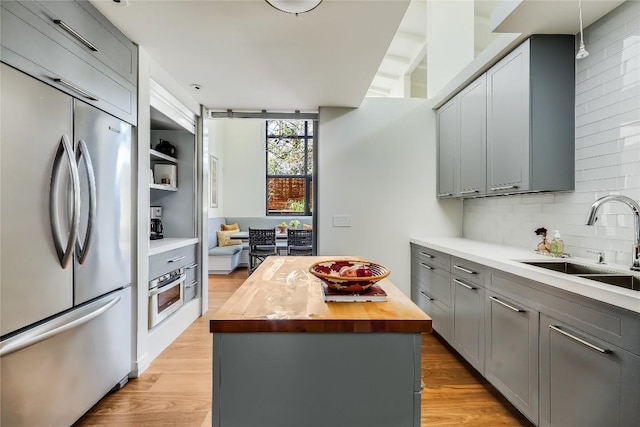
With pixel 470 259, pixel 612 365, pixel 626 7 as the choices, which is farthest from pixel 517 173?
pixel 612 365

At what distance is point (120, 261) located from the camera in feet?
6.91

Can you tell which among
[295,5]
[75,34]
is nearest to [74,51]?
[75,34]

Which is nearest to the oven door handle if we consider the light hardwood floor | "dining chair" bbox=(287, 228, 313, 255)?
the light hardwood floor

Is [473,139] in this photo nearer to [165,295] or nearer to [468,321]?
A: [468,321]

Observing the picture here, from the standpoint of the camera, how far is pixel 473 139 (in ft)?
9.27

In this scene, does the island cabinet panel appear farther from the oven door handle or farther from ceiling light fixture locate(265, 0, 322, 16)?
the oven door handle

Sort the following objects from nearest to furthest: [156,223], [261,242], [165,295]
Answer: [165,295]
[156,223]
[261,242]

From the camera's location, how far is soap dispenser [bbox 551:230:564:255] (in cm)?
212

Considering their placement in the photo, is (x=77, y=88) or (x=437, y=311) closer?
(x=77, y=88)

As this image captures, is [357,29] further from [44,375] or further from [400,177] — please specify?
[44,375]

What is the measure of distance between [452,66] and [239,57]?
2518 mm

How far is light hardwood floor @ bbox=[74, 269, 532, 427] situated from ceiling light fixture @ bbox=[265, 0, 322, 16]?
2.40 m

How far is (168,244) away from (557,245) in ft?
10.2

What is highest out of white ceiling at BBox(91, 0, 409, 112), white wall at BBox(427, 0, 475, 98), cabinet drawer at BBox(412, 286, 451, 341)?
white wall at BBox(427, 0, 475, 98)
